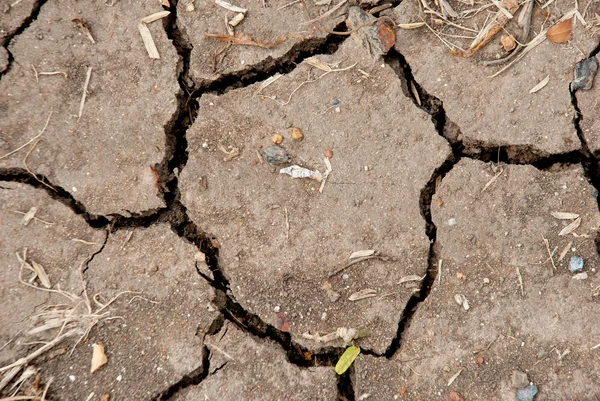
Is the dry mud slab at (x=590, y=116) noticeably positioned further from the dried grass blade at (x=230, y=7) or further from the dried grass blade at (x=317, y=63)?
the dried grass blade at (x=230, y=7)

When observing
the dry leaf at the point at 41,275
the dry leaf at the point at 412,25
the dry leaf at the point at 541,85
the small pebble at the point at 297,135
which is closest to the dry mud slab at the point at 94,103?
the dry leaf at the point at 41,275

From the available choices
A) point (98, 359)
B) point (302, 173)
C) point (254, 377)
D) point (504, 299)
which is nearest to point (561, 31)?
point (504, 299)

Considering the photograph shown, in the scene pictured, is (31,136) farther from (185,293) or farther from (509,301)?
(509,301)

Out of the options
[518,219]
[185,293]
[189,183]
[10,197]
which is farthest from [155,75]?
[518,219]

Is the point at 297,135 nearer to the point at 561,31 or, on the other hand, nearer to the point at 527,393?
the point at 561,31

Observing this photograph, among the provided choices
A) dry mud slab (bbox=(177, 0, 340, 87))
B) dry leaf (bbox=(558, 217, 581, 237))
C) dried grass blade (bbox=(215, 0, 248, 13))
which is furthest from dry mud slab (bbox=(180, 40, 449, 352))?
dry leaf (bbox=(558, 217, 581, 237))
